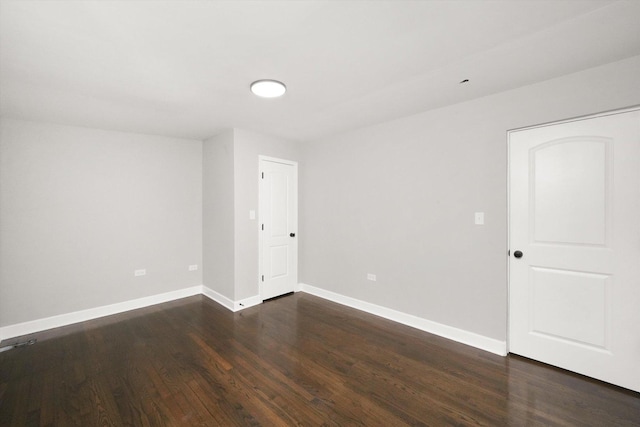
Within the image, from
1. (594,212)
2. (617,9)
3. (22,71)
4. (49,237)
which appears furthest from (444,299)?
(49,237)

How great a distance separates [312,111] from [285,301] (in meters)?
2.84

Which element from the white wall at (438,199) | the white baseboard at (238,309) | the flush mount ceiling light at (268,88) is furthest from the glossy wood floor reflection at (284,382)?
the flush mount ceiling light at (268,88)

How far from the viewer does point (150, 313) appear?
3.63m

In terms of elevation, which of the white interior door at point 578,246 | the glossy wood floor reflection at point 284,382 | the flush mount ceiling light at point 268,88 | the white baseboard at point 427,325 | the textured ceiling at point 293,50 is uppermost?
the textured ceiling at point 293,50

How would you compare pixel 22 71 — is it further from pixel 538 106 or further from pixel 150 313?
pixel 538 106

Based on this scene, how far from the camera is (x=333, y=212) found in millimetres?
4129

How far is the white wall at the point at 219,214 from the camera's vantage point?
12.4ft

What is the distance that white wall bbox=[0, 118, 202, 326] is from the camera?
3.07 m

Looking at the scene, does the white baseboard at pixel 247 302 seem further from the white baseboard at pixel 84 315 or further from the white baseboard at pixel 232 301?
the white baseboard at pixel 84 315

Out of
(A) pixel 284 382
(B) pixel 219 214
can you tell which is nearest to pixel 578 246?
(A) pixel 284 382

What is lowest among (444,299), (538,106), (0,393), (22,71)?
(0,393)

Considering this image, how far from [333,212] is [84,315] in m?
3.69

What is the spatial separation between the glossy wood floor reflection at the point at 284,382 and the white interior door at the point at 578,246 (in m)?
0.25

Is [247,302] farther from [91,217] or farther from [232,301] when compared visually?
[91,217]
